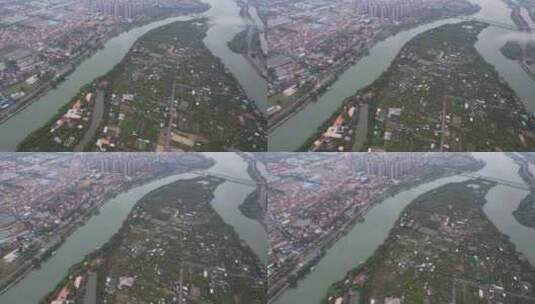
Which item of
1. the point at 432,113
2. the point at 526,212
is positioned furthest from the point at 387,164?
the point at 526,212

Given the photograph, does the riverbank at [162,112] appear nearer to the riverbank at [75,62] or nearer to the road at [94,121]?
the road at [94,121]

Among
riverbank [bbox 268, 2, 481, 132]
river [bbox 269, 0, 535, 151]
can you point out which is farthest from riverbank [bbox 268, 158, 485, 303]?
riverbank [bbox 268, 2, 481, 132]

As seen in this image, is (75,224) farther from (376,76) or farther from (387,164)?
(376,76)

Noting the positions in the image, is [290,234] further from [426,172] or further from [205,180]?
[426,172]

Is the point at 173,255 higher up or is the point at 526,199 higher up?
the point at 526,199

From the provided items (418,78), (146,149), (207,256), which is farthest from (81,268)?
(418,78)

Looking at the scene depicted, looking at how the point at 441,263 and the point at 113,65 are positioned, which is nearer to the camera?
the point at 441,263
